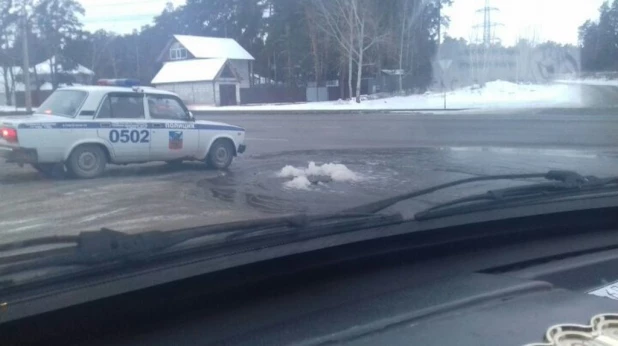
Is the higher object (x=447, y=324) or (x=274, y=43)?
(x=274, y=43)

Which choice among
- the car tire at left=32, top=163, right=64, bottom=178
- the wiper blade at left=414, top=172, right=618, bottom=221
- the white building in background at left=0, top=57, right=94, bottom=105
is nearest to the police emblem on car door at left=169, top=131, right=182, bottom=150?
the car tire at left=32, top=163, right=64, bottom=178

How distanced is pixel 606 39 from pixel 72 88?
3826 millimetres

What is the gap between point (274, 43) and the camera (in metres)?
4.54

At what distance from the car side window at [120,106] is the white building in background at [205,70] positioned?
0.75 ft

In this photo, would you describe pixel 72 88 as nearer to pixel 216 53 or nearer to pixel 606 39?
pixel 216 53

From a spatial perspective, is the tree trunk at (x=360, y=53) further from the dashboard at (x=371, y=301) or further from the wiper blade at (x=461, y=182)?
the dashboard at (x=371, y=301)

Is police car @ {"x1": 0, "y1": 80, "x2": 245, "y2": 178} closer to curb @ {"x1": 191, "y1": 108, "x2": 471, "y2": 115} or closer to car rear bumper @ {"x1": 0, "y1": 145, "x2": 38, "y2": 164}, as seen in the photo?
car rear bumper @ {"x1": 0, "y1": 145, "x2": 38, "y2": 164}

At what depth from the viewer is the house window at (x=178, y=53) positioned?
13.3ft

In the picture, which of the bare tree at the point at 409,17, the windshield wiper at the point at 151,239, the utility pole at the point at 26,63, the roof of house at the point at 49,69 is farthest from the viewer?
the bare tree at the point at 409,17

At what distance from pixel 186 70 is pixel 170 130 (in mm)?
1036

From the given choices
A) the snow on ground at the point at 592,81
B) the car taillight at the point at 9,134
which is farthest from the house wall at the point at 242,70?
the snow on ground at the point at 592,81

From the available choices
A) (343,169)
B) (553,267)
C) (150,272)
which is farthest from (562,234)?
(150,272)

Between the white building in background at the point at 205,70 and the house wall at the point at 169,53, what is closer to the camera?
the house wall at the point at 169,53

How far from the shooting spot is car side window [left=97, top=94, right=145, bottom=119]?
435cm
